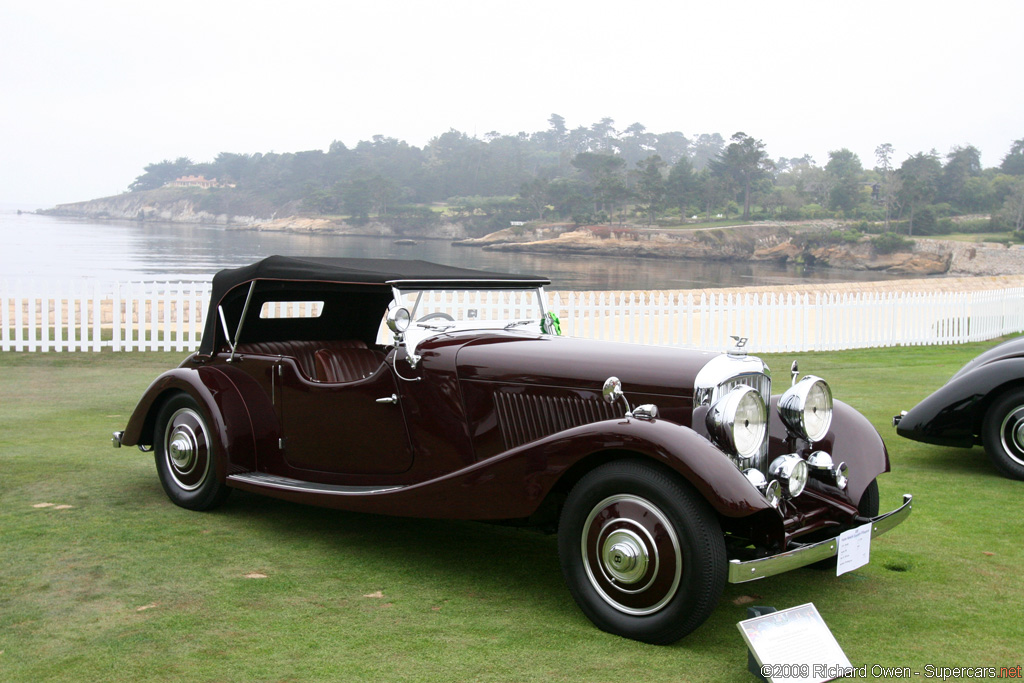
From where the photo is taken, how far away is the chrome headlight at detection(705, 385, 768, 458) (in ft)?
12.3

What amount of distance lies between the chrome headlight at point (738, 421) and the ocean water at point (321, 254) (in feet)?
134

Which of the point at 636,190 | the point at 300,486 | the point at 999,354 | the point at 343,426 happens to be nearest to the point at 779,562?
the point at 343,426

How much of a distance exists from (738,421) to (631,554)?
2.68 ft

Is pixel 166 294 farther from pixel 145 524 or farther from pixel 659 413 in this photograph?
pixel 659 413

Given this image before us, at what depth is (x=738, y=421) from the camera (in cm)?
383

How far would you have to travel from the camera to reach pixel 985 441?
6414 millimetres

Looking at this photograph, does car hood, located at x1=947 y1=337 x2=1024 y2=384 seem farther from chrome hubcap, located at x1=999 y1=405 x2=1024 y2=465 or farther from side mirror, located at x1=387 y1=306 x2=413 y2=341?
side mirror, located at x1=387 y1=306 x2=413 y2=341

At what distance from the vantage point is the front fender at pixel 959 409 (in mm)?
6316

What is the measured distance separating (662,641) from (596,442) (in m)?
0.84

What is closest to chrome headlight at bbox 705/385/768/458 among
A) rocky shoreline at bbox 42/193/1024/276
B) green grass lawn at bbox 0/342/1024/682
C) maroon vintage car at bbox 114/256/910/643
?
maroon vintage car at bbox 114/256/910/643

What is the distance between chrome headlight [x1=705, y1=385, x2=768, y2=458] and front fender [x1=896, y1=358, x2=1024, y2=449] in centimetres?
326

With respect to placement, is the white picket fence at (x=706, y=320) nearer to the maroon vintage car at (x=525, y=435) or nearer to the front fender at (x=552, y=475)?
the maroon vintage car at (x=525, y=435)

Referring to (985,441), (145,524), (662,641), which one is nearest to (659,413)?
(662,641)

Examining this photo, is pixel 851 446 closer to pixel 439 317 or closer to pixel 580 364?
pixel 580 364
